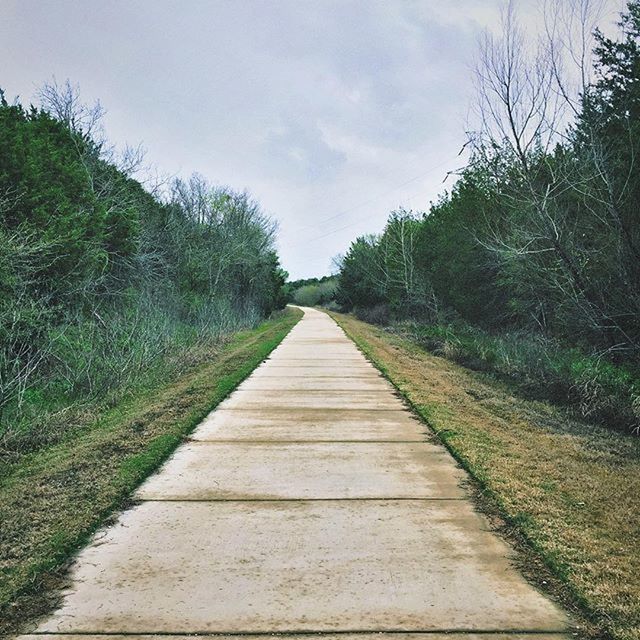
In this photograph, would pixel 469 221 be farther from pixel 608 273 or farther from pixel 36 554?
pixel 36 554

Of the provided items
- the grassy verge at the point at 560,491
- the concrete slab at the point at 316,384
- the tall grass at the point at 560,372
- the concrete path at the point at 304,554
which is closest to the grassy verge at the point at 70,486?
the concrete path at the point at 304,554

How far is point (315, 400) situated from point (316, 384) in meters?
1.61

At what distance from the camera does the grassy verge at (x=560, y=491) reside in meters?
3.42

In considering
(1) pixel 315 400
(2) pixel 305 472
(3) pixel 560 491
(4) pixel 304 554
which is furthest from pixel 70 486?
(1) pixel 315 400

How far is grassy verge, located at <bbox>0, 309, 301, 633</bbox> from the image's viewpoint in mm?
3551

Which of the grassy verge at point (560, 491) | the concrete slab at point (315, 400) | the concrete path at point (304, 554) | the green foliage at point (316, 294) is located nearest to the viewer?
the concrete path at point (304, 554)

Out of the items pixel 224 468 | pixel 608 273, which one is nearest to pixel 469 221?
pixel 608 273

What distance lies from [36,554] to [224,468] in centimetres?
217

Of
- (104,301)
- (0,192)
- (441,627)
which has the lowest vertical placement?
(441,627)

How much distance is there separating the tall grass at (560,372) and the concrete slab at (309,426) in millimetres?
3978

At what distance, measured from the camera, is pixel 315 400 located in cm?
940

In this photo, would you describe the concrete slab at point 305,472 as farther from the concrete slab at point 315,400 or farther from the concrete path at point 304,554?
the concrete slab at point 315,400

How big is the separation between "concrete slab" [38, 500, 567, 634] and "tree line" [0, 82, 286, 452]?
4.11 m

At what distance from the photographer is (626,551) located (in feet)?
13.0
